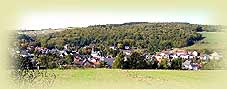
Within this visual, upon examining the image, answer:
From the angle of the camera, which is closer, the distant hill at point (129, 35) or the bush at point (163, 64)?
the distant hill at point (129, 35)

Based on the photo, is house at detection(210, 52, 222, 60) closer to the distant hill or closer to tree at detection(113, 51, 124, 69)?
the distant hill

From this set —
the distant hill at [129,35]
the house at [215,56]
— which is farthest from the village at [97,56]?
the distant hill at [129,35]

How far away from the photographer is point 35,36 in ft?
25.0

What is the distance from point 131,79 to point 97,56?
676 millimetres

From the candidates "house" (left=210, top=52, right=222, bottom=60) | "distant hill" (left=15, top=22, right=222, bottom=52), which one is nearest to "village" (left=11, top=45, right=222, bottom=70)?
"house" (left=210, top=52, right=222, bottom=60)

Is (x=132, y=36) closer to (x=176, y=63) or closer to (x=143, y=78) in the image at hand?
(x=143, y=78)

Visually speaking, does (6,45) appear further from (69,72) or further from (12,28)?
(69,72)

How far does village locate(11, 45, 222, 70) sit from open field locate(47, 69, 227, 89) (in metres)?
0.13

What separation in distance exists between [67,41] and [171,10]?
1.78 metres

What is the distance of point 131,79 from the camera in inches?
295

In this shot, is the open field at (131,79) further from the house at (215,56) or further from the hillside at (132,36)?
the hillside at (132,36)

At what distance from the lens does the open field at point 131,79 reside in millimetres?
7441

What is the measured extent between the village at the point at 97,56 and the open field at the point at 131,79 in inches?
Answer: 5.3

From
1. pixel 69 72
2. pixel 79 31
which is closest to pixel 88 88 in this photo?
pixel 69 72
